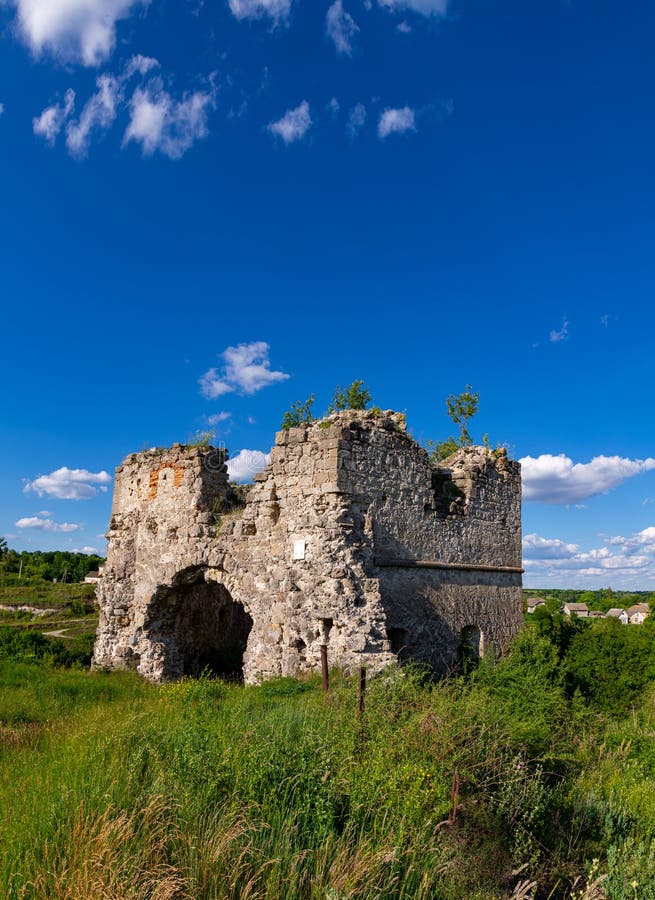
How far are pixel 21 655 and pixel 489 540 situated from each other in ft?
35.7

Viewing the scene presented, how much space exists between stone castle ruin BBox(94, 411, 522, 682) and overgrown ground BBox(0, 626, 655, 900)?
191 centimetres

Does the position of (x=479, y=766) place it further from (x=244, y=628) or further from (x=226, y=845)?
(x=244, y=628)

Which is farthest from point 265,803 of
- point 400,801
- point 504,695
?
point 504,695

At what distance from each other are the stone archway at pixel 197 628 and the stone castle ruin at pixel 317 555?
0.14 feet

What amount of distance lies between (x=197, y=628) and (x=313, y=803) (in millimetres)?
11454

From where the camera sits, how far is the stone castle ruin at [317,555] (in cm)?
1095

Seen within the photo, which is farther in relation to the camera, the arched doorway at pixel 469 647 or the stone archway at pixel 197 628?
the stone archway at pixel 197 628

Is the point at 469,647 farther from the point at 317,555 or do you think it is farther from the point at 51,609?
the point at 51,609

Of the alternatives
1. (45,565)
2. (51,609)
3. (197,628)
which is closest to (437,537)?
(197,628)

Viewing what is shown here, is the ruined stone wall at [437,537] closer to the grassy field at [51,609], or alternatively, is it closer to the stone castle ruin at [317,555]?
the stone castle ruin at [317,555]

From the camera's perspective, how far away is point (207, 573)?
43.3 feet

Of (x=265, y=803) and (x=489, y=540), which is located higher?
(x=489, y=540)

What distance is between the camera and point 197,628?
52.5 ft

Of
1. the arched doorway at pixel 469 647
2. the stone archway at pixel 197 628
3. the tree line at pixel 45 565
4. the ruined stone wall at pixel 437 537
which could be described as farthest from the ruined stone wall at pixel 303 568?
the tree line at pixel 45 565
